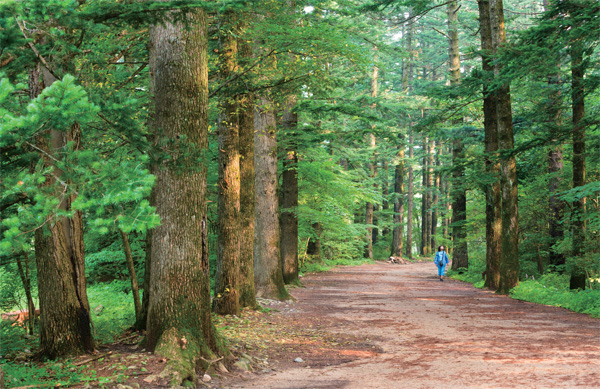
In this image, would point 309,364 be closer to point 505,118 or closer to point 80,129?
point 80,129

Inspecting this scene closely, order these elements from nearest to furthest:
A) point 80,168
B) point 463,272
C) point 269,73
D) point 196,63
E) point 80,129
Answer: point 80,168 → point 80,129 → point 196,63 → point 269,73 → point 463,272

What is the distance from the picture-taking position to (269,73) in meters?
9.59

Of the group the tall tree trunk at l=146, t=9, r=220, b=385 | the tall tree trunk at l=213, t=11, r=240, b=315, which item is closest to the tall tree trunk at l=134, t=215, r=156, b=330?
the tall tree trunk at l=146, t=9, r=220, b=385

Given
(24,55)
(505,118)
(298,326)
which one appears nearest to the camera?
(24,55)

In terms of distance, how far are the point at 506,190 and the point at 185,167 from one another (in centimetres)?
1249

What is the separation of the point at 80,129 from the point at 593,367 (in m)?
6.88

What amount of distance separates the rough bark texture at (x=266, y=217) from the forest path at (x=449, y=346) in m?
1.10

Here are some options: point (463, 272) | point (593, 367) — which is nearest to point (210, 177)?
point (593, 367)

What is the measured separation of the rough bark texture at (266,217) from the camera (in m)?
14.0

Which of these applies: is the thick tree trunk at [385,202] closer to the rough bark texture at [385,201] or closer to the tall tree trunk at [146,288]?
the rough bark texture at [385,201]

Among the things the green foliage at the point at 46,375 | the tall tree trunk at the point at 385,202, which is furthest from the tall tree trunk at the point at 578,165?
the tall tree trunk at the point at 385,202

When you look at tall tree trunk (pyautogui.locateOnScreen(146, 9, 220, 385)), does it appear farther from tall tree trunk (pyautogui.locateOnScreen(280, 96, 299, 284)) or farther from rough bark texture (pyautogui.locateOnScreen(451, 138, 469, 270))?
rough bark texture (pyautogui.locateOnScreen(451, 138, 469, 270))

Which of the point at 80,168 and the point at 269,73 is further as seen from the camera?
the point at 269,73

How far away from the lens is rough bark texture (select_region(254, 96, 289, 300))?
46.0 feet
